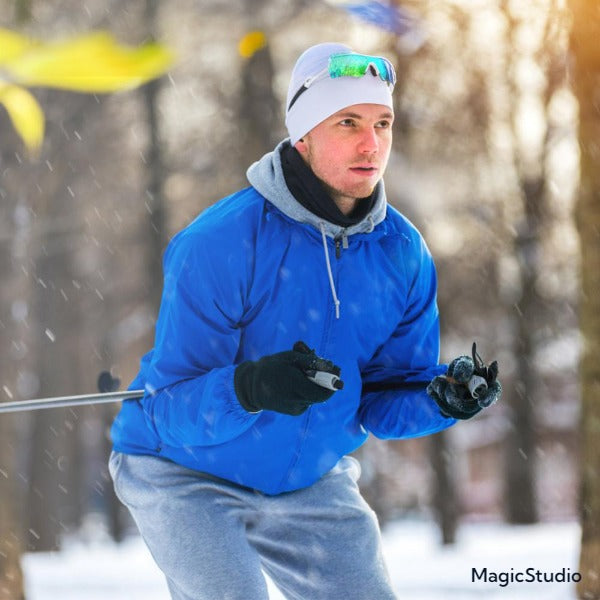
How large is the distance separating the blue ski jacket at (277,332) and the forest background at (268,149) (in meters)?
3.56

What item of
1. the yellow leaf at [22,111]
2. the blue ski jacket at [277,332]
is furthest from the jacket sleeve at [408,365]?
the yellow leaf at [22,111]

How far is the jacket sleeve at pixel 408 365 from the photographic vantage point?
2719 millimetres

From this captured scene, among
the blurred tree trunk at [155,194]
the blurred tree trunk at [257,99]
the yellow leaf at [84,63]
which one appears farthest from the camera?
the blurred tree trunk at [155,194]

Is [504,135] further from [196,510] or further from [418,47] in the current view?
[196,510]

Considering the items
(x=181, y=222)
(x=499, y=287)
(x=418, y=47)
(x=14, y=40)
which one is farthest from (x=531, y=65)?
(x=14, y=40)

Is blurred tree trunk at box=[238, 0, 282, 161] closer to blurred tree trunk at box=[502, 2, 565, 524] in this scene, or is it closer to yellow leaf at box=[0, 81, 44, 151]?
blurred tree trunk at box=[502, 2, 565, 524]

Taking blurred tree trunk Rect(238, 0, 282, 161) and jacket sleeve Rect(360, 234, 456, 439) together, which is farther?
blurred tree trunk Rect(238, 0, 282, 161)

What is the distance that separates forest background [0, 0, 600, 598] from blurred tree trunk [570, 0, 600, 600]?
1cm

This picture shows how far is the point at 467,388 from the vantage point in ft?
8.27

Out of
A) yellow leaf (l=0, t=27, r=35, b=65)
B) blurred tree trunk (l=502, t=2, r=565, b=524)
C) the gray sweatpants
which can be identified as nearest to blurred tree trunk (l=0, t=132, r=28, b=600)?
the gray sweatpants

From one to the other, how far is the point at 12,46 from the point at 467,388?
1940mm

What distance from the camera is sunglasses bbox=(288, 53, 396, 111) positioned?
2.74 meters
